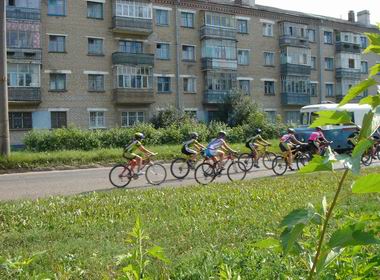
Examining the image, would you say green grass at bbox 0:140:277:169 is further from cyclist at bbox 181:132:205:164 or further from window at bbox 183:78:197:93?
window at bbox 183:78:197:93

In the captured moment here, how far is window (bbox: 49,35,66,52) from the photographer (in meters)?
34.9

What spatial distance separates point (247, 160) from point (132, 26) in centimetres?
2410

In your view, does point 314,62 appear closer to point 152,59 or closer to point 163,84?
point 163,84

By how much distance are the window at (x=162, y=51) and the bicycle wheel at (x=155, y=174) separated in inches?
1024

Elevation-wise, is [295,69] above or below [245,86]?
above

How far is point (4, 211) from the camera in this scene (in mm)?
7734

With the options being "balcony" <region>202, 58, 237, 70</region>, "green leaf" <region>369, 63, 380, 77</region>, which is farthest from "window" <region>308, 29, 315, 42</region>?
"green leaf" <region>369, 63, 380, 77</region>

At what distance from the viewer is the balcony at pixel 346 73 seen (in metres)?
52.1

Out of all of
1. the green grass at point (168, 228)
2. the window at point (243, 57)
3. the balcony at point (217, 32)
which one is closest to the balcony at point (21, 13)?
the balcony at point (217, 32)

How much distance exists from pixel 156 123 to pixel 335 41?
2743cm

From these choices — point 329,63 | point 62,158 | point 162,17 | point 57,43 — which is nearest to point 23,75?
point 57,43

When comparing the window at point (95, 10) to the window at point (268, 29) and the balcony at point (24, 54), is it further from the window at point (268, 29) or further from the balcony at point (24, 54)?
the window at point (268, 29)

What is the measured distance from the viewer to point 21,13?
109ft

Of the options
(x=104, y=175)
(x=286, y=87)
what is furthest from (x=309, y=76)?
(x=104, y=175)
